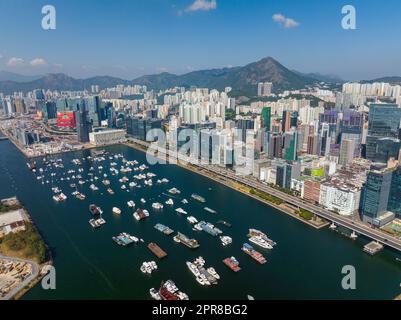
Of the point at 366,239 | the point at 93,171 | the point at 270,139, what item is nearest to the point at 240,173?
the point at 270,139

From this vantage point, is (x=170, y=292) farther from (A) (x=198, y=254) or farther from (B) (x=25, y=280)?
(B) (x=25, y=280)

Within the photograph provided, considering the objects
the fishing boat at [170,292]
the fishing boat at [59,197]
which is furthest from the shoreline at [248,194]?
the fishing boat at [59,197]

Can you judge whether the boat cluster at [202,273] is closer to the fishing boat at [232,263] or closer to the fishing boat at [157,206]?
the fishing boat at [232,263]

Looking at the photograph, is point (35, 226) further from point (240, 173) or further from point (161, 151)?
point (161, 151)

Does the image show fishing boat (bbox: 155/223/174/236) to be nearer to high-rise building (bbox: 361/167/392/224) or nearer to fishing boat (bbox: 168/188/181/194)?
fishing boat (bbox: 168/188/181/194)

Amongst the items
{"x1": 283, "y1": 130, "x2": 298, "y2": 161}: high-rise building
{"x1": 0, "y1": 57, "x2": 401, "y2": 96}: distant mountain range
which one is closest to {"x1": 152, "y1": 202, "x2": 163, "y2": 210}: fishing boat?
{"x1": 283, "y1": 130, "x2": 298, "y2": 161}: high-rise building
